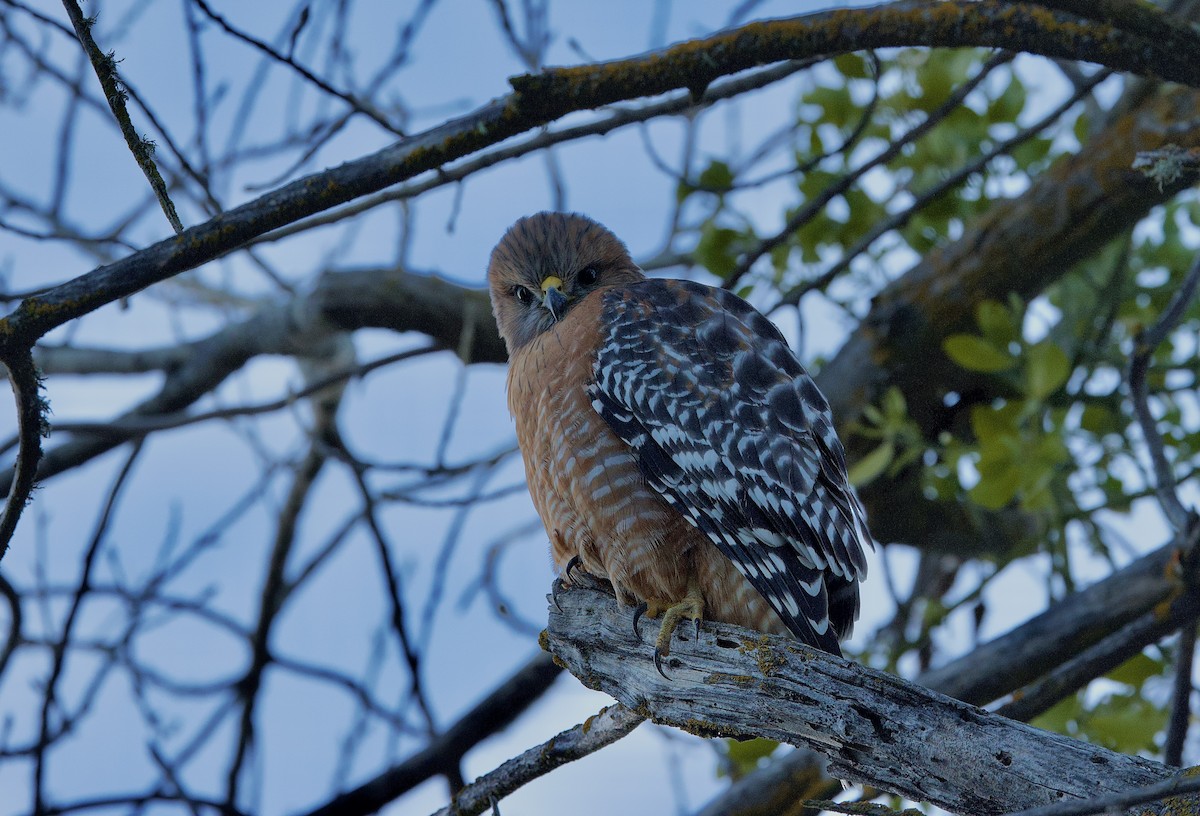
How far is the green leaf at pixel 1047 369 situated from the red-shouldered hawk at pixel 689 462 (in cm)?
80

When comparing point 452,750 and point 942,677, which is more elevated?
point 452,750

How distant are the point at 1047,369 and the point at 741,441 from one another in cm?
117

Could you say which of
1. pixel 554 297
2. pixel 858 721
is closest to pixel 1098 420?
pixel 554 297

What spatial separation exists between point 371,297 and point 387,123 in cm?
156

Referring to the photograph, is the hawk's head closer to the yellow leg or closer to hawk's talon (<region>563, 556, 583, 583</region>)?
hawk's talon (<region>563, 556, 583, 583</region>)

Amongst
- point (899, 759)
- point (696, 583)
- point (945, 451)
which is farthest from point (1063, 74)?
point (899, 759)

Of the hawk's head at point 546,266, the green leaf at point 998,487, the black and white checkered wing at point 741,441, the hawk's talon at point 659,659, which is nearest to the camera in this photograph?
the hawk's talon at point 659,659

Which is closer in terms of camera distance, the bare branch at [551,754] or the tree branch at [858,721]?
the tree branch at [858,721]

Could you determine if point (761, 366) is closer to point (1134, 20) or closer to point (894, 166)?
point (1134, 20)

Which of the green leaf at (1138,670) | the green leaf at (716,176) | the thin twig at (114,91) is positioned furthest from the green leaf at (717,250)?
the thin twig at (114,91)

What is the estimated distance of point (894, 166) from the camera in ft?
14.9

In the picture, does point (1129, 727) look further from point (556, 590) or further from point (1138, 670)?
point (556, 590)

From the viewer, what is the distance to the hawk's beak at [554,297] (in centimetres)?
369

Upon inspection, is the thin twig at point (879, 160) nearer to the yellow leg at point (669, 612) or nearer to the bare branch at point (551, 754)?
the yellow leg at point (669, 612)
